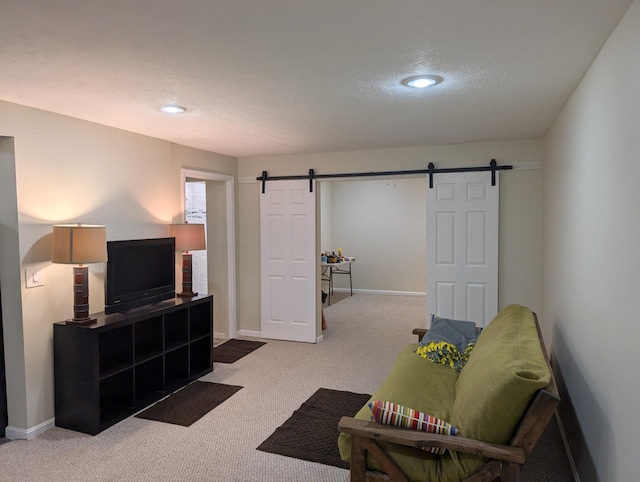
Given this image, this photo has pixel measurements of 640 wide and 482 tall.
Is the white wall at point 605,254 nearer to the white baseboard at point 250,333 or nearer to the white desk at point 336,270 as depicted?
the white baseboard at point 250,333

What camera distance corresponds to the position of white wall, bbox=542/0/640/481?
1666 mm

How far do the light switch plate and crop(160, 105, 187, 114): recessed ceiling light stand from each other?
1.43 m

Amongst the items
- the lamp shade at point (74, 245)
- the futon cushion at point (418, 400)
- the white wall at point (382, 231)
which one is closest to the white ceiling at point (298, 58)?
the lamp shade at point (74, 245)

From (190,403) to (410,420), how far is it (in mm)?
2290

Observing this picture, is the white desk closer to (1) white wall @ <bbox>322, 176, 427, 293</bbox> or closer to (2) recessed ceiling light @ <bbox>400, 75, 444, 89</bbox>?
(1) white wall @ <bbox>322, 176, 427, 293</bbox>

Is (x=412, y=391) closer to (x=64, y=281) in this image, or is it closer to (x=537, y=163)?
(x=64, y=281)

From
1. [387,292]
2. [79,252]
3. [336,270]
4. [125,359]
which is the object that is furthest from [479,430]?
[336,270]

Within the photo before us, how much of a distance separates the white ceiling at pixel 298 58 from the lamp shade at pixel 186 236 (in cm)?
105

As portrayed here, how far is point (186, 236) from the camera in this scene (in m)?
4.39

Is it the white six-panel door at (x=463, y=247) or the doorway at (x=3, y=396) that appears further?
the white six-panel door at (x=463, y=247)

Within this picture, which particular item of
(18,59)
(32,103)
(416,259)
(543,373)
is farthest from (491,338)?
(416,259)

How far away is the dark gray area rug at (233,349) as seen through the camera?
4.86 m

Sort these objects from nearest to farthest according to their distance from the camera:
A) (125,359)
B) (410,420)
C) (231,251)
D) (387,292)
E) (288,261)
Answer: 1. (410,420)
2. (125,359)
3. (288,261)
4. (231,251)
5. (387,292)

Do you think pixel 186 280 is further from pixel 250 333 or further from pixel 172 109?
pixel 172 109
